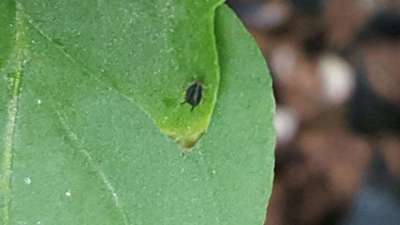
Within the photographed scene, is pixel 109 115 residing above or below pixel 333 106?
above

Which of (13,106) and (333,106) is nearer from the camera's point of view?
(13,106)

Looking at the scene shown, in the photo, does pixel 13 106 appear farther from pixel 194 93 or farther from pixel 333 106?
pixel 333 106

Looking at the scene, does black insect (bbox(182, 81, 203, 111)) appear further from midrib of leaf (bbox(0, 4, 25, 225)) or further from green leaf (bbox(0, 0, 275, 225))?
midrib of leaf (bbox(0, 4, 25, 225))

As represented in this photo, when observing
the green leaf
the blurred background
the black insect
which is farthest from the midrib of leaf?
the blurred background

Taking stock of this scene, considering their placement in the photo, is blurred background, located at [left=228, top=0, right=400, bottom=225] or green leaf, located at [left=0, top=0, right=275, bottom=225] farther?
blurred background, located at [left=228, top=0, right=400, bottom=225]

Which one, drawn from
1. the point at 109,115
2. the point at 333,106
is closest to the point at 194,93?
the point at 109,115

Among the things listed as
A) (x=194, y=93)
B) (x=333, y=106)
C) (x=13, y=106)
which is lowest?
(x=333, y=106)

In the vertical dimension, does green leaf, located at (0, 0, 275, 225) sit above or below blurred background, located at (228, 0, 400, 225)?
above

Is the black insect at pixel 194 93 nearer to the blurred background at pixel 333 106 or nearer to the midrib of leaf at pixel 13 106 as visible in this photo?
the midrib of leaf at pixel 13 106
